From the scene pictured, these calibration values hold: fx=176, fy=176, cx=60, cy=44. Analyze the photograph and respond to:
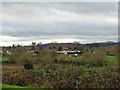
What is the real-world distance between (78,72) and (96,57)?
12533mm

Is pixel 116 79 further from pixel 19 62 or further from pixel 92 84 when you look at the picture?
pixel 19 62

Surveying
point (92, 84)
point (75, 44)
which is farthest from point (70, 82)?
point (75, 44)

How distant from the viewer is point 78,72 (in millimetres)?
8750

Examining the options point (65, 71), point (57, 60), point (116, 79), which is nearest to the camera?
point (116, 79)

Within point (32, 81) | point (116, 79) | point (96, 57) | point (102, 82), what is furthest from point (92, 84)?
point (96, 57)

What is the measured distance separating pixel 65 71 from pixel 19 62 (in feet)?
39.7

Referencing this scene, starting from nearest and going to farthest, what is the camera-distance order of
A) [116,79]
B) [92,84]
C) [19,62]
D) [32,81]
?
[92,84] < [116,79] < [32,81] < [19,62]

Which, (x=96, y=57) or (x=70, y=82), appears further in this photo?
(x=96, y=57)

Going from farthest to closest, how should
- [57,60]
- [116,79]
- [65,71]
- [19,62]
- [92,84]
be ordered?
[57,60] → [19,62] → [65,71] → [116,79] → [92,84]

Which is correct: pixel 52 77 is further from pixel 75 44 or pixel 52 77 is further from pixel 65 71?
pixel 75 44

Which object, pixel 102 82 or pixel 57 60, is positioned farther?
pixel 57 60

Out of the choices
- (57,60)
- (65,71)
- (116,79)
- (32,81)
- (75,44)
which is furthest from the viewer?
(75,44)

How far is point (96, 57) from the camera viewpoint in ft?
68.3

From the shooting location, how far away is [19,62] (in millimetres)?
20047
